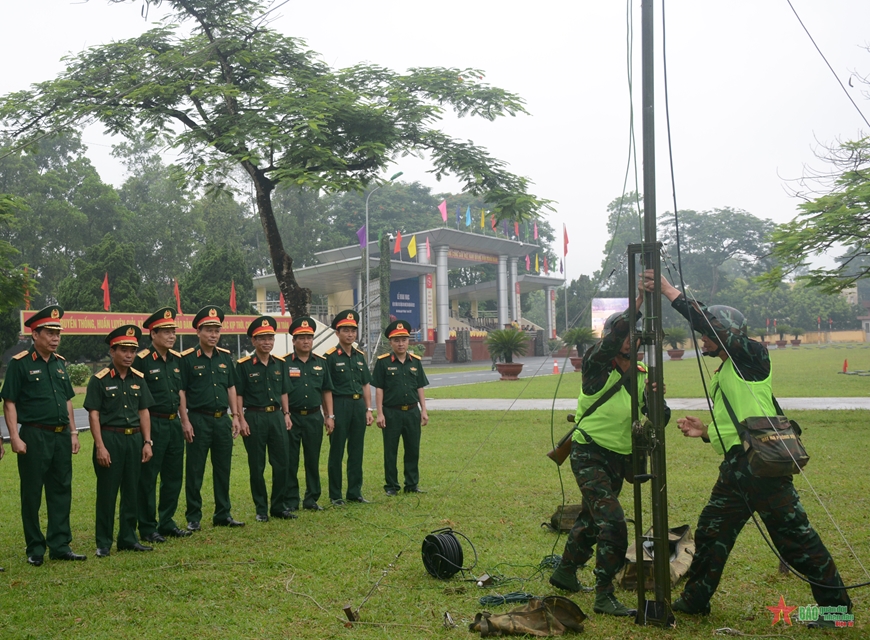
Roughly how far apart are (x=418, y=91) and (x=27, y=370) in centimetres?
1022

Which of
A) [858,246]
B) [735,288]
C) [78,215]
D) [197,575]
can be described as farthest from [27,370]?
[735,288]

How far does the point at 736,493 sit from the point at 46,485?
16.8 feet

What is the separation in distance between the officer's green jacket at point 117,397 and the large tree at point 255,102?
253 inches

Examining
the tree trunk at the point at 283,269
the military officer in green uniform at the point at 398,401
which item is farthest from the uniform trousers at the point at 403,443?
the tree trunk at the point at 283,269

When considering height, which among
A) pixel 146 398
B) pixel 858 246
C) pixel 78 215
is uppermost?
pixel 78 215

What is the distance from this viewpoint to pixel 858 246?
13.2 meters

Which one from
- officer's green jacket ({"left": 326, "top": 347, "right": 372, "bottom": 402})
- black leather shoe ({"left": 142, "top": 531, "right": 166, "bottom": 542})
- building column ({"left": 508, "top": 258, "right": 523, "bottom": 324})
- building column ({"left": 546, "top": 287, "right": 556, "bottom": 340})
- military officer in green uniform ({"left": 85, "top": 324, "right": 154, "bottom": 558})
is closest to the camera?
military officer in green uniform ({"left": 85, "top": 324, "right": 154, "bottom": 558})

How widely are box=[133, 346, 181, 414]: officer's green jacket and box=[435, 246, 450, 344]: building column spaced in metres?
42.3

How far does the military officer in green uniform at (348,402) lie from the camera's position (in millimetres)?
8781

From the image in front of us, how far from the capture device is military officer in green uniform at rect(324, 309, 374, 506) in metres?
8.78

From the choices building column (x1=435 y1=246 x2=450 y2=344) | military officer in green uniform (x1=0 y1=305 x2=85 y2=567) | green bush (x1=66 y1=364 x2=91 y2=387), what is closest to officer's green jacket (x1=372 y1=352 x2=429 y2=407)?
military officer in green uniform (x1=0 y1=305 x2=85 y2=567)

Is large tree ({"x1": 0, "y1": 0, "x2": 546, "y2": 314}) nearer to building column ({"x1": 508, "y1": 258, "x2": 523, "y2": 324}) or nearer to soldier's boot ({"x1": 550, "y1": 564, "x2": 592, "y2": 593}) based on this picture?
soldier's boot ({"x1": 550, "y1": 564, "x2": 592, "y2": 593})

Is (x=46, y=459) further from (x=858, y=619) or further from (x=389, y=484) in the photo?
(x=858, y=619)

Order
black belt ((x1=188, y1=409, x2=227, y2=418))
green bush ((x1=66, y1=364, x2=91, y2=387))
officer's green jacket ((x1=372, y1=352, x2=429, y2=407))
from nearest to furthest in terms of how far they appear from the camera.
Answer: black belt ((x1=188, y1=409, x2=227, y2=418)) < officer's green jacket ((x1=372, y1=352, x2=429, y2=407)) < green bush ((x1=66, y1=364, x2=91, y2=387))
